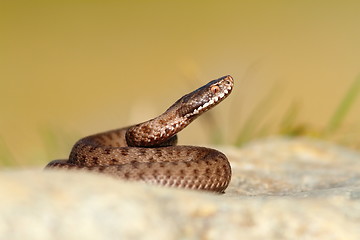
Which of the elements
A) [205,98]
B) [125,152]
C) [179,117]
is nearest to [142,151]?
[125,152]

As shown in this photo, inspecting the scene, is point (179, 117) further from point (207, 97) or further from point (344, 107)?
point (344, 107)

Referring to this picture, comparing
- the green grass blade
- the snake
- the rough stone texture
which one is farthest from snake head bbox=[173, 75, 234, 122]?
the green grass blade

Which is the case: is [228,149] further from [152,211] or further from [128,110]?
[152,211]

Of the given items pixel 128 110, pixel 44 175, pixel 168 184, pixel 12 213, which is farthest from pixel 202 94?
pixel 128 110

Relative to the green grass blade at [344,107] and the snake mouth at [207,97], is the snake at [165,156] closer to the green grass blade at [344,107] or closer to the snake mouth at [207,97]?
the snake mouth at [207,97]

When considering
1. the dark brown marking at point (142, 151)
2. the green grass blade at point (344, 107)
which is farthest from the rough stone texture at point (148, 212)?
the green grass blade at point (344, 107)

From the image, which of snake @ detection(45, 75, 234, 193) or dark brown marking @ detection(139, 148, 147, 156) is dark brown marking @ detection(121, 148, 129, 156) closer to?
snake @ detection(45, 75, 234, 193)

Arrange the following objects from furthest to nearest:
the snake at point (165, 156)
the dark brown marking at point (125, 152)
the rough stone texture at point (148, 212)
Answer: the dark brown marking at point (125, 152) → the snake at point (165, 156) → the rough stone texture at point (148, 212)
